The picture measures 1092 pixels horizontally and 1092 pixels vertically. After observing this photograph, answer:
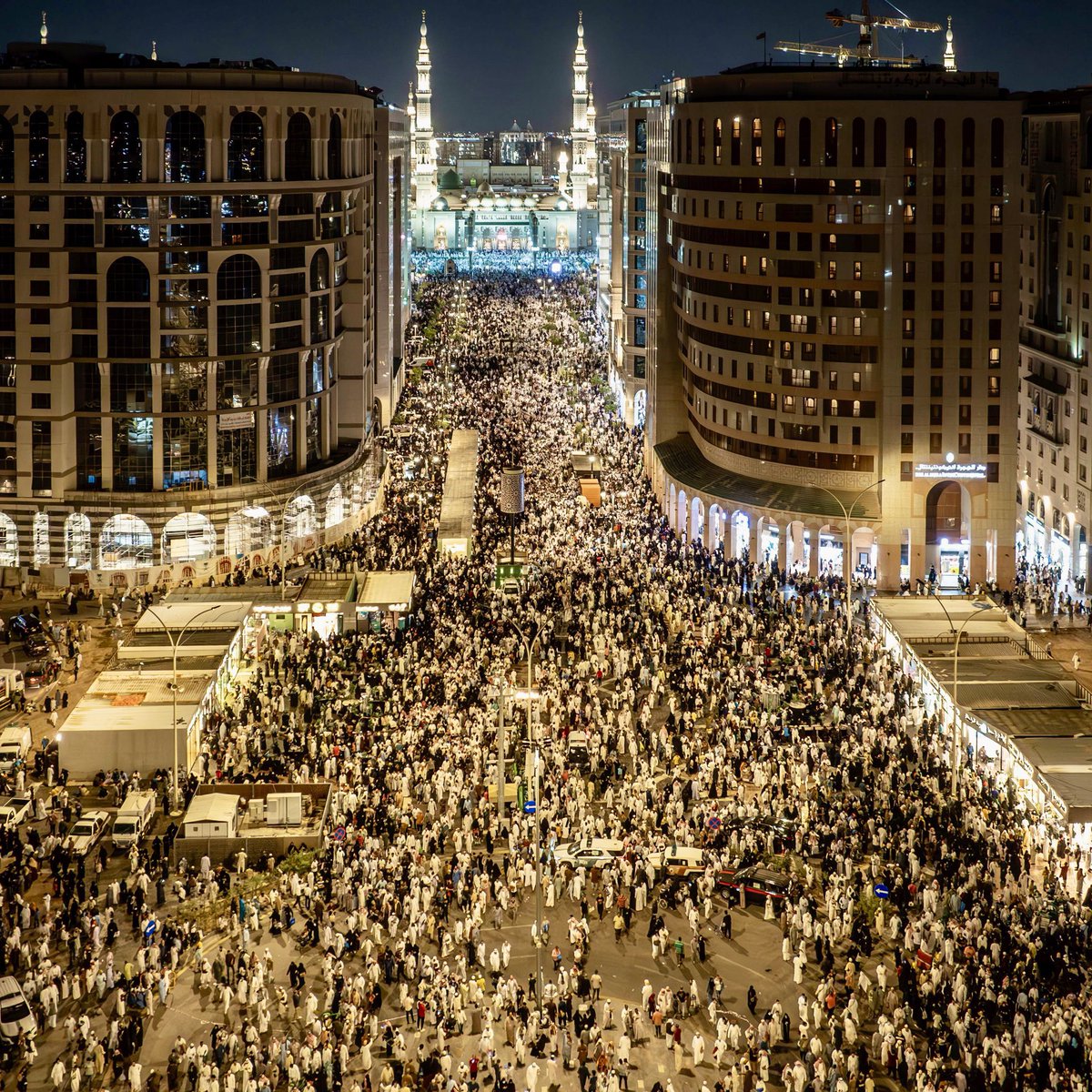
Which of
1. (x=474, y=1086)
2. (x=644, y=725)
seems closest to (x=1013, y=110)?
(x=644, y=725)

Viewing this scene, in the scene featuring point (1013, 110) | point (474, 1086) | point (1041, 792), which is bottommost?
point (474, 1086)

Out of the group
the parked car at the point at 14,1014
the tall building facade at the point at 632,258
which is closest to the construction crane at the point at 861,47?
the tall building facade at the point at 632,258

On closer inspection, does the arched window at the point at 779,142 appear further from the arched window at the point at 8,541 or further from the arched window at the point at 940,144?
the arched window at the point at 8,541

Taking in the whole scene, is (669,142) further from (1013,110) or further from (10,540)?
(10,540)

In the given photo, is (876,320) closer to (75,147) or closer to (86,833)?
(75,147)

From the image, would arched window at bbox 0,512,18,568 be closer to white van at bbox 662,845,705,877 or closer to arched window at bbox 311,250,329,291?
arched window at bbox 311,250,329,291

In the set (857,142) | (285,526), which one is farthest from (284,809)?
(857,142)
